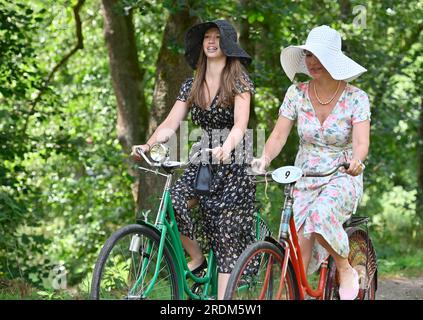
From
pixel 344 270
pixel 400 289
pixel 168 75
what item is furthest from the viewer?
pixel 168 75

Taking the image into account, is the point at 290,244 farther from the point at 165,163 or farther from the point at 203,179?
the point at 165,163

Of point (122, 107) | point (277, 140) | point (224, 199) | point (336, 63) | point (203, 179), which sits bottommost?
point (224, 199)

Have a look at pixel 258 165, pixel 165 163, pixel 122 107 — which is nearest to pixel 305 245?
pixel 258 165

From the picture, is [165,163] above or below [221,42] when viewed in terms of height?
below

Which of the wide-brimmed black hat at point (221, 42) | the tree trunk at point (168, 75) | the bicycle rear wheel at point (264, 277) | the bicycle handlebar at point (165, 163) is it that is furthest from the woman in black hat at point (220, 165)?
the tree trunk at point (168, 75)

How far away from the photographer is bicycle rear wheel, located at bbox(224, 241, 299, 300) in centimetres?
425

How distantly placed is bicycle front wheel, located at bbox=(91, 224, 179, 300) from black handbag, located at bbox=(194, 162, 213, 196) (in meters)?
0.44

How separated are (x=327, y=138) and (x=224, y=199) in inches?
28.4

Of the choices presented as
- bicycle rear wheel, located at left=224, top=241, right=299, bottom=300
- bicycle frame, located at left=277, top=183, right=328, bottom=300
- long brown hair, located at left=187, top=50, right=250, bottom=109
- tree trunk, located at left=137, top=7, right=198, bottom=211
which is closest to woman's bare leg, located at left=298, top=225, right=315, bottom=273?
bicycle frame, located at left=277, top=183, right=328, bottom=300

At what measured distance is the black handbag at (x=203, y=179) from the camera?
4.89 m

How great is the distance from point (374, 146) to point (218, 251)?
8.14m

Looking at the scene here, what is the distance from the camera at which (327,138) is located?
5051 millimetres
